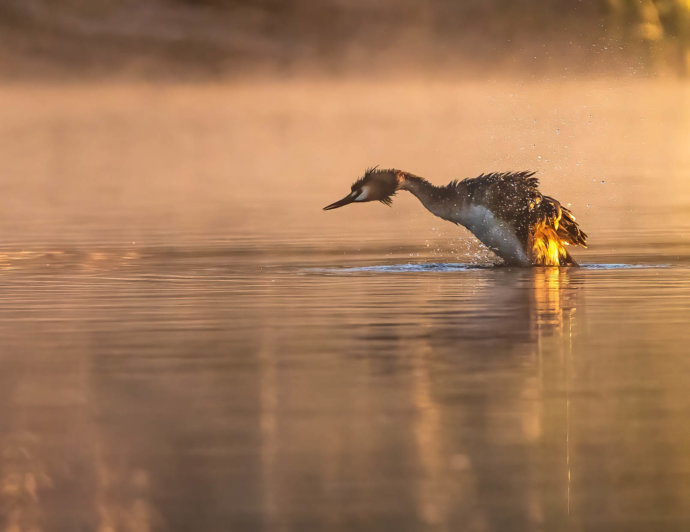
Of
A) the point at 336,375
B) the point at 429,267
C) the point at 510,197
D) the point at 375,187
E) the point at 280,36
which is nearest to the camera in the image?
the point at 336,375

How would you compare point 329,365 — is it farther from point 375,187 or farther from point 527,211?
point 375,187

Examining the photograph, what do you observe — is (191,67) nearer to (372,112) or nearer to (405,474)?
(372,112)

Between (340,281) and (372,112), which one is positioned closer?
(340,281)

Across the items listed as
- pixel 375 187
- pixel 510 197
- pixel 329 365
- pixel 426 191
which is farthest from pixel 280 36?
pixel 329 365

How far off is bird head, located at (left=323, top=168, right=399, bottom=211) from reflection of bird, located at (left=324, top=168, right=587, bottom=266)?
927 millimetres

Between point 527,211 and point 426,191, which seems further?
point 426,191

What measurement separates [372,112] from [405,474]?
133963 mm

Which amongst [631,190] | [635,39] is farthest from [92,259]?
[635,39]

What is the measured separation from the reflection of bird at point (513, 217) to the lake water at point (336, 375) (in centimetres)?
36

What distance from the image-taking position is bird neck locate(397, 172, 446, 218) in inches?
861

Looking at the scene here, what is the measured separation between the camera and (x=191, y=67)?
7259 inches

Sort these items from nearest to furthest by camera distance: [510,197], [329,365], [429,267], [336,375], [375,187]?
[336,375]
[329,365]
[429,267]
[510,197]
[375,187]

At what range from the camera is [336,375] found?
1282cm

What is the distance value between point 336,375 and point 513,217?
28.4 feet
